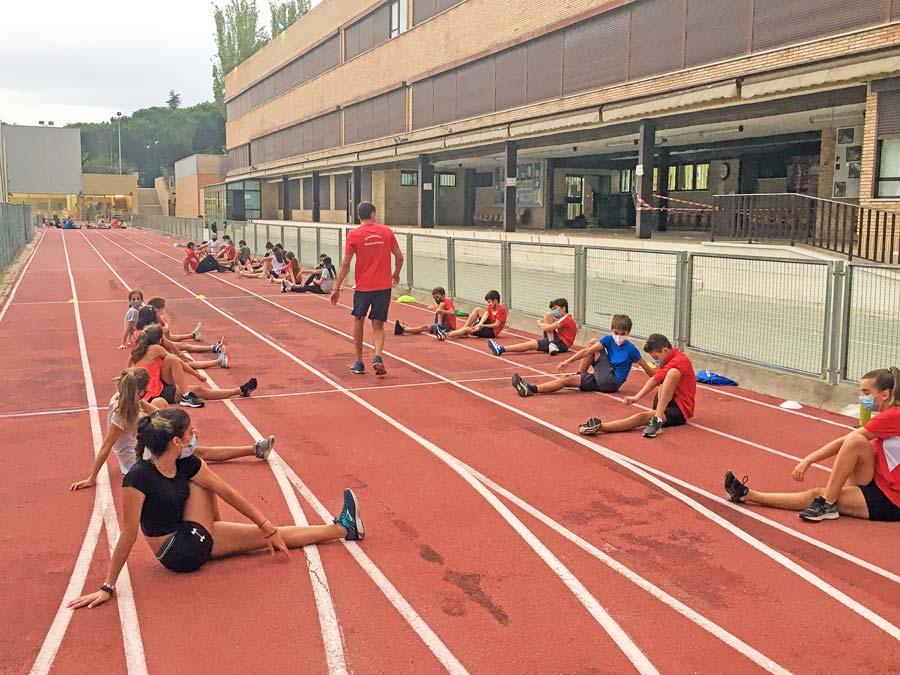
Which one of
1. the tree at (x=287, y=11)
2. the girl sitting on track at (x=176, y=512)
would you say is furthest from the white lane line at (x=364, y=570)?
the tree at (x=287, y=11)

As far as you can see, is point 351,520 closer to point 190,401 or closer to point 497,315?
point 190,401

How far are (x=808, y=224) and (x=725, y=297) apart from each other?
883cm

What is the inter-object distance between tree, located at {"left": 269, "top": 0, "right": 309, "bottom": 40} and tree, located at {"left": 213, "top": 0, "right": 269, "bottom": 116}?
4.59 m

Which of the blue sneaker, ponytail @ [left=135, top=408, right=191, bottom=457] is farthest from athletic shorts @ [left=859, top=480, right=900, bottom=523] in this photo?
ponytail @ [left=135, top=408, right=191, bottom=457]

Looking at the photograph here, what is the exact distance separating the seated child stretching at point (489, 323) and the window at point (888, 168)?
1004 centimetres

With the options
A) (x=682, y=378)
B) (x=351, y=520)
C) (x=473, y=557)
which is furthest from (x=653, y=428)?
(x=351, y=520)

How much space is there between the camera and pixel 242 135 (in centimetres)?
7481

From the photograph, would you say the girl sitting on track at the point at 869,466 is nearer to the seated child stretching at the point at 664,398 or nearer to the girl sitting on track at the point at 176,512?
the seated child stretching at the point at 664,398

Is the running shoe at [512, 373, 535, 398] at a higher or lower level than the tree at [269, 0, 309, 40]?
lower

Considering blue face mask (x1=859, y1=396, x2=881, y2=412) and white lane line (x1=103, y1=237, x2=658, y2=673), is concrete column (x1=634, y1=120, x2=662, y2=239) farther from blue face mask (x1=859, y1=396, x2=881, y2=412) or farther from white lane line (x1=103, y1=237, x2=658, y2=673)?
blue face mask (x1=859, y1=396, x2=881, y2=412)

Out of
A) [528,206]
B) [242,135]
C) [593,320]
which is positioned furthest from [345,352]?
[242,135]

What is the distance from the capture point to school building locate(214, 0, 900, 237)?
20391 millimetres

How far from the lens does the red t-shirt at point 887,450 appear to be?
618 cm

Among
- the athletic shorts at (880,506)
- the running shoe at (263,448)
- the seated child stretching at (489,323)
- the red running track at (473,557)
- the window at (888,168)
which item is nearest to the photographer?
the red running track at (473,557)
